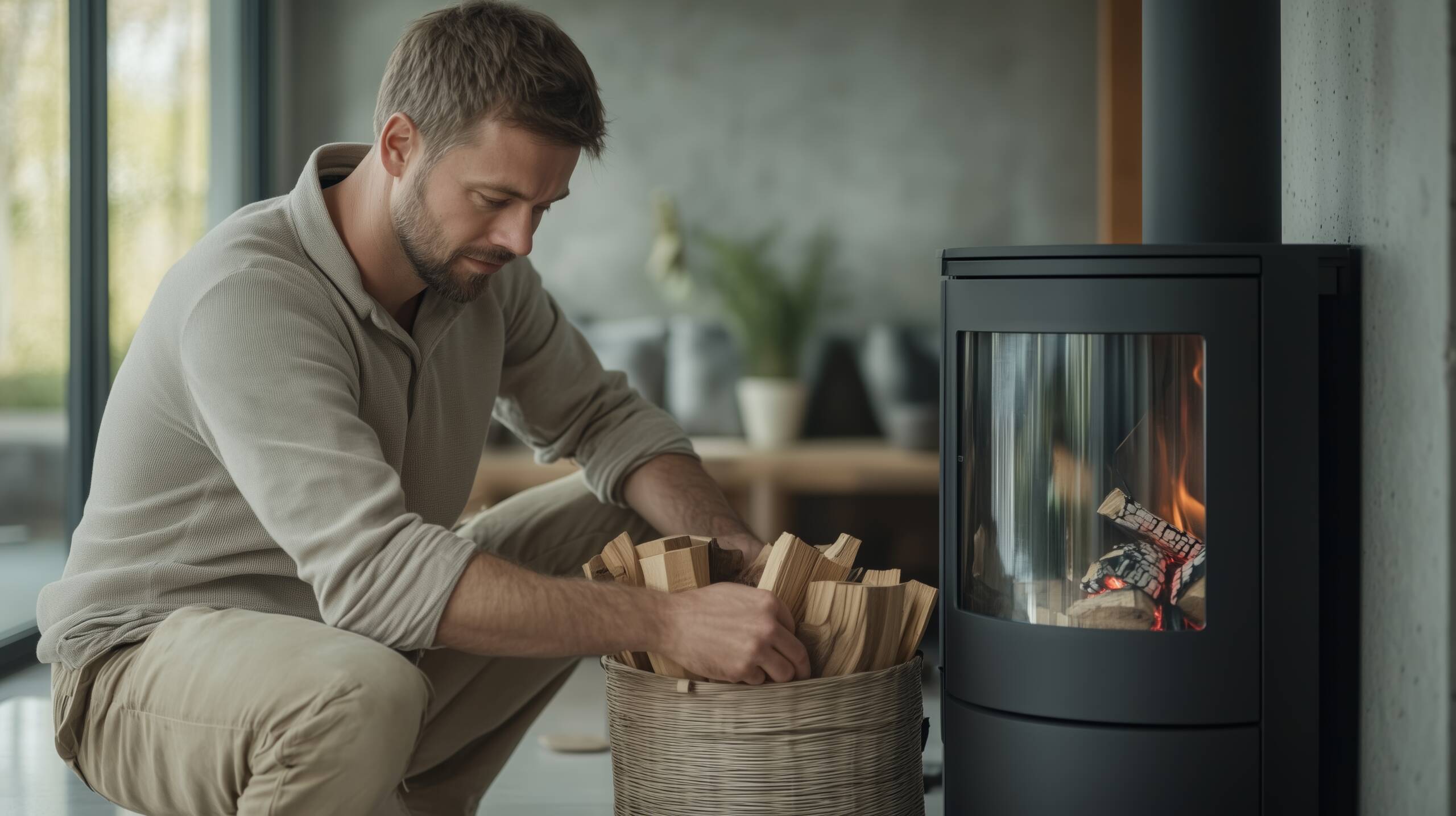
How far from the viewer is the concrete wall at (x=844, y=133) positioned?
4.03m

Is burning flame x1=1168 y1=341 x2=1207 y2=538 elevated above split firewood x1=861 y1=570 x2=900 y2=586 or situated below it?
above

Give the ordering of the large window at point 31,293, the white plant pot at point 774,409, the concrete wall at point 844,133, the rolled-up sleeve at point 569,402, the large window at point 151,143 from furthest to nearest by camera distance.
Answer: the concrete wall at point 844,133
the white plant pot at point 774,409
the large window at point 151,143
the large window at point 31,293
the rolled-up sleeve at point 569,402

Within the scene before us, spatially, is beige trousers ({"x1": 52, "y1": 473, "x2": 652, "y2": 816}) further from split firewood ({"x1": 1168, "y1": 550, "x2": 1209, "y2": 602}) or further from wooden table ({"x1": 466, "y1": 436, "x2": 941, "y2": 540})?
wooden table ({"x1": 466, "y1": 436, "x2": 941, "y2": 540})

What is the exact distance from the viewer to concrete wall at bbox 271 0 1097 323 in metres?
4.03

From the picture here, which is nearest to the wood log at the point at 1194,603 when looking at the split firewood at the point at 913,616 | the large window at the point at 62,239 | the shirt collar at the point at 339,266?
the split firewood at the point at 913,616

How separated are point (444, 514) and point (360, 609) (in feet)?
1.52

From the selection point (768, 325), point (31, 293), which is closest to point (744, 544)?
point (768, 325)

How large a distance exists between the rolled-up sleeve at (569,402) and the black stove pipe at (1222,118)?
84 centimetres

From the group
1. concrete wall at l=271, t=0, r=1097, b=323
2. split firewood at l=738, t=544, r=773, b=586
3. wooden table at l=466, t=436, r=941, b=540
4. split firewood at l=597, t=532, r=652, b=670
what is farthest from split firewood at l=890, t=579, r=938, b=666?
concrete wall at l=271, t=0, r=1097, b=323

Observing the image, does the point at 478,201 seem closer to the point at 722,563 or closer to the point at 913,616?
the point at 722,563

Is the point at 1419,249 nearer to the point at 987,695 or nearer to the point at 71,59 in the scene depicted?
the point at 987,695

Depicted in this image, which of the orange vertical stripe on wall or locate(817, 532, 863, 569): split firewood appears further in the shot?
the orange vertical stripe on wall

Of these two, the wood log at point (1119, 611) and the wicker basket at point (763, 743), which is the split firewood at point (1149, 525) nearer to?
the wood log at point (1119, 611)

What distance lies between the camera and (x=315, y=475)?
4.82ft
